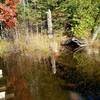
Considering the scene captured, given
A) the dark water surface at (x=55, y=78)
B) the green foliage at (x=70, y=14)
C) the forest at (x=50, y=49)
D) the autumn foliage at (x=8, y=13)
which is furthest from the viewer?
the green foliage at (x=70, y=14)

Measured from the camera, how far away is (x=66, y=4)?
20.5m

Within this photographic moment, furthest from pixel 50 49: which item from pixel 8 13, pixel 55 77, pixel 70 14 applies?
pixel 55 77

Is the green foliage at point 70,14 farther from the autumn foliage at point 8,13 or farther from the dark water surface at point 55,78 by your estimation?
the dark water surface at point 55,78

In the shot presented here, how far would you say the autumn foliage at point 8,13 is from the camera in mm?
19016

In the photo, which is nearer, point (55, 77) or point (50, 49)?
→ point (55, 77)

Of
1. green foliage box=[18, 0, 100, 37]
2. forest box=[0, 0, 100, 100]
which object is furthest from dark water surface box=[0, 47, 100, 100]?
green foliage box=[18, 0, 100, 37]

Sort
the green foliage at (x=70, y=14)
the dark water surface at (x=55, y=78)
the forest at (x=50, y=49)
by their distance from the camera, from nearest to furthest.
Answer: the dark water surface at (x=55, y=78)
the forest at (x=50, y=49)
the green foliage at (x=70, y=14)

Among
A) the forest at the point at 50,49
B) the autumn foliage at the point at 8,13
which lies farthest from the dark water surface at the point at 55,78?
the autumn foliage at the point at 8,13

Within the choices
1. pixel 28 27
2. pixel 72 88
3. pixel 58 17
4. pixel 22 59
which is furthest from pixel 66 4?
pixel 72 88

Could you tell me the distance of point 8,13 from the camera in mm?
19094

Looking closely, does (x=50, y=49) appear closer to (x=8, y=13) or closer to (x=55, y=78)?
(x=8, y=13)

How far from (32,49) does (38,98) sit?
708 cm

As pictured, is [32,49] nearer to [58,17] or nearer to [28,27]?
[28,27]

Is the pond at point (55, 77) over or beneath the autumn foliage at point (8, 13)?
beneath
